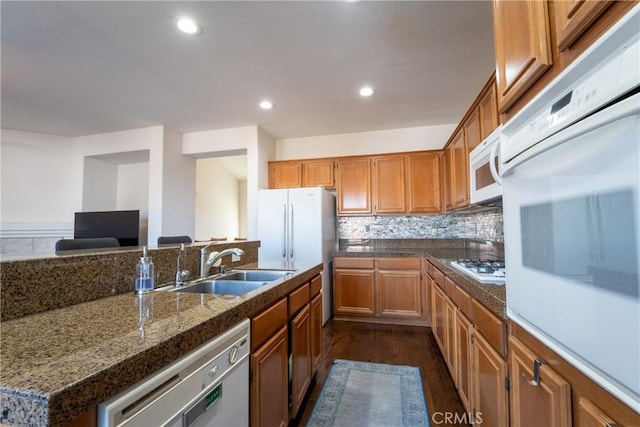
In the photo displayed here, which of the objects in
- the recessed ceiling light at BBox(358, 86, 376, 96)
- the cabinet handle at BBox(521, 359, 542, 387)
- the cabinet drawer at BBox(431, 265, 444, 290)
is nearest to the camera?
the cabinet handle at BBox(521, 359, 542, 387)

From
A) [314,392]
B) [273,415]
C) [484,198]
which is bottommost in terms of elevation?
[314,392]

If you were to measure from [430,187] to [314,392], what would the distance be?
107 inches

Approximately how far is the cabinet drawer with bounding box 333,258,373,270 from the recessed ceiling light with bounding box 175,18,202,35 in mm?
2646

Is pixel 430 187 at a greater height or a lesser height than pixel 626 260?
greater

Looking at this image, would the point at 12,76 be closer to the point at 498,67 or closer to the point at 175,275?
the point at 175,275

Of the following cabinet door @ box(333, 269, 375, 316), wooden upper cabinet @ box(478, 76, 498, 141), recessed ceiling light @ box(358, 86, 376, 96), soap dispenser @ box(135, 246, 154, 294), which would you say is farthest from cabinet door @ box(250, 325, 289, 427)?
recessed ceiling light @ box(358, 86, 376, 96)

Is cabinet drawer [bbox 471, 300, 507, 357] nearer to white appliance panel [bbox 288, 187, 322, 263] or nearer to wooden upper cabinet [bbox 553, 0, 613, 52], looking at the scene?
wooden upper cabinet [bbox 553, 0, 613, 52]

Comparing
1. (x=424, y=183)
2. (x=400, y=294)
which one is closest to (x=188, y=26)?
(x=424, y=183)

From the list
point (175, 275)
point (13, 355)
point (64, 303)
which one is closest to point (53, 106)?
point (175, 275)

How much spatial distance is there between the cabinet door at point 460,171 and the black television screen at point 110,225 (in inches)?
161

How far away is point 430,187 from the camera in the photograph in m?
3.62

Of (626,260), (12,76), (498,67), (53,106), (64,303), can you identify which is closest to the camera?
(626,260)

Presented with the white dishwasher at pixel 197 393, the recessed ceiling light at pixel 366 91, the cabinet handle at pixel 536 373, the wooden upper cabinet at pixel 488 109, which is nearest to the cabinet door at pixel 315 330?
the white dishwasher at pixel 197 393

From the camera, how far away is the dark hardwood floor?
1861mm
